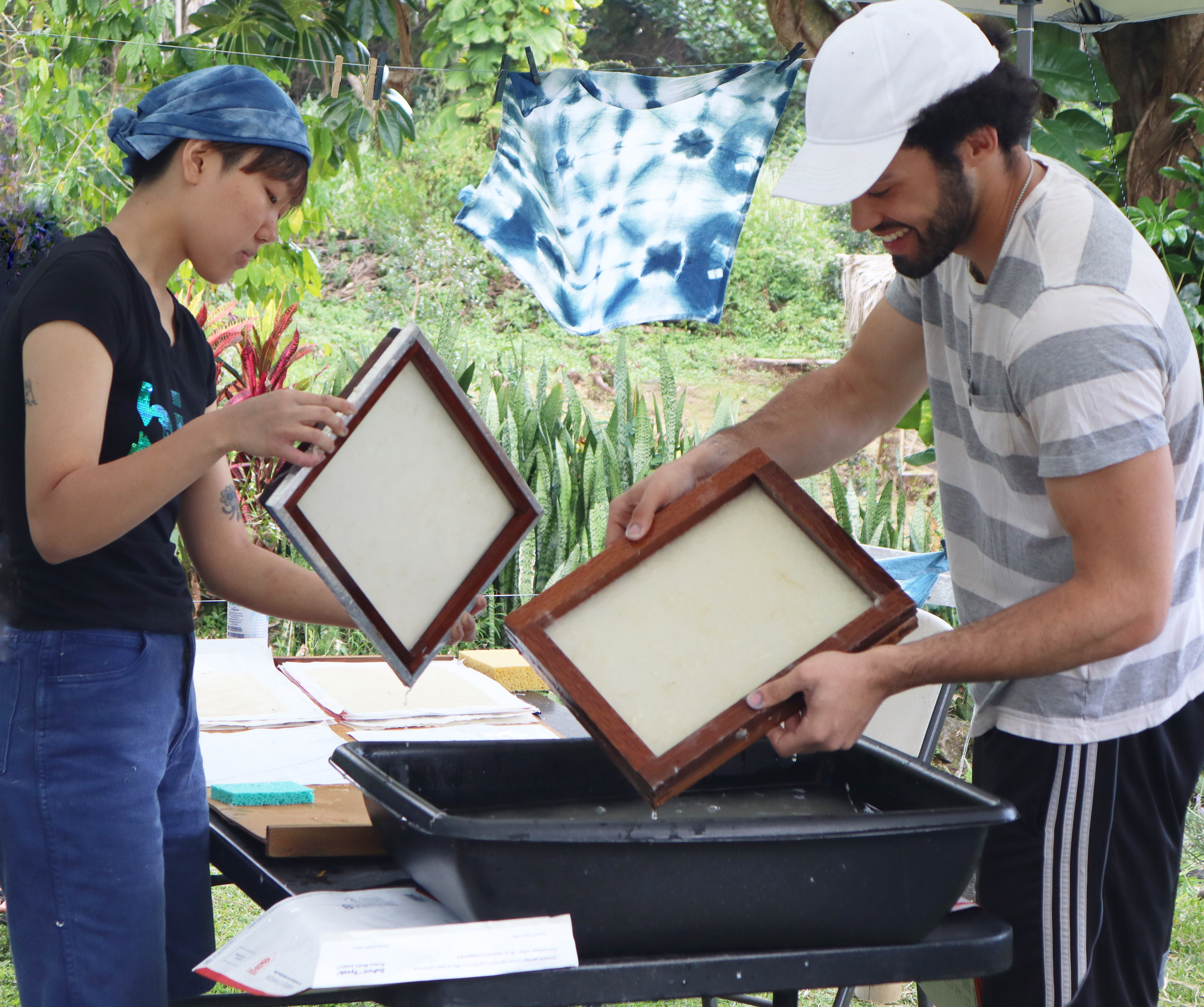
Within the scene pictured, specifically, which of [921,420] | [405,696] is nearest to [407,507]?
[405,696]

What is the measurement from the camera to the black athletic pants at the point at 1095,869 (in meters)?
1.39

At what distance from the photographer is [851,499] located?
5488 millimetres

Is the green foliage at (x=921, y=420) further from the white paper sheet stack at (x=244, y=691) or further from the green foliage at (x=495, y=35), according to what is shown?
the green foliage at (x=495, y=35)

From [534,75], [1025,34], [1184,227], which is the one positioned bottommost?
[1184,227]

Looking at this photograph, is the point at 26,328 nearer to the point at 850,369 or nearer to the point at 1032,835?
the point at 850,369

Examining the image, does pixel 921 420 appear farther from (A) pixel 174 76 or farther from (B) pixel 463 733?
(A) pixel 174 76

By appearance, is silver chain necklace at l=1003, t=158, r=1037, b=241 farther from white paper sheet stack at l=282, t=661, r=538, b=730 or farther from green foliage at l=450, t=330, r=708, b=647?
→ green foliage at l=450, t=330, r=708, b=647

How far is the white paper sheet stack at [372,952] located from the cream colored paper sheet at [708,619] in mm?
242

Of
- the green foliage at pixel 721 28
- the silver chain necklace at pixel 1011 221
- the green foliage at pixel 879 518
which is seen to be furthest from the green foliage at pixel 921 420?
the green foliage at pixel 721 28

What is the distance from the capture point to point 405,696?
2326 mm

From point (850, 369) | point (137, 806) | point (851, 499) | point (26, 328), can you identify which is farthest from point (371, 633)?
point (851, 499)

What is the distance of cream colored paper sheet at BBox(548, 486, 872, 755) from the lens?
123cm

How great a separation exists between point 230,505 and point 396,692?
2.52ft

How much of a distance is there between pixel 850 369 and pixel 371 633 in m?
0.97
